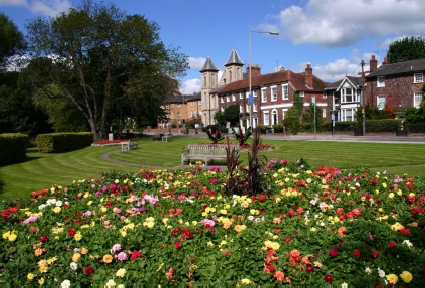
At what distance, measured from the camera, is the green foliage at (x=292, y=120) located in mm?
48953

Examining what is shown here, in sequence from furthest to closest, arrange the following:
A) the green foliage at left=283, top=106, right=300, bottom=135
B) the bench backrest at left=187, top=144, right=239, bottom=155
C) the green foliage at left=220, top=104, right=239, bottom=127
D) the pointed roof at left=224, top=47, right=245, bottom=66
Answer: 1. the pointed roof at left=224, top=47, right=245, bottom=66
2. the green foliage at left=220, top=104, right=239, bottom=127
3. the green foliage at left=283, top=106, right=300, bottom=135
4. the bench backrest at left=187, top=144, right=239, bottom=155

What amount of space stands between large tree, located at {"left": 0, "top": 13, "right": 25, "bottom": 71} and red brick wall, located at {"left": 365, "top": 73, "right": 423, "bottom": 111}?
4427 cm

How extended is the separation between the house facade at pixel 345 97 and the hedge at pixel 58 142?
1314 inches

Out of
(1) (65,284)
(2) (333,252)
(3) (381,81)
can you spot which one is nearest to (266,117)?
(3) (381,81)

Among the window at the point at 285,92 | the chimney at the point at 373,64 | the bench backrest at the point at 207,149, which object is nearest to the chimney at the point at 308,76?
the window at the point at 285,92

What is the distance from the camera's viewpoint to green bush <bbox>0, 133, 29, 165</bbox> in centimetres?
2056

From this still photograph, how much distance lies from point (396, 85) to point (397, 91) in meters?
0.76

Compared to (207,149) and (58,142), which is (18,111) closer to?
(58,142)

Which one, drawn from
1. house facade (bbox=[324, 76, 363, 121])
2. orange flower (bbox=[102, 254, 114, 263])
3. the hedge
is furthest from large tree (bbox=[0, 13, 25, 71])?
orange flower (bbox=[102, 254, 114, 263])

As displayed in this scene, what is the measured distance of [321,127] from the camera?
47406 mm

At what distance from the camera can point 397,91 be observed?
46438 mm

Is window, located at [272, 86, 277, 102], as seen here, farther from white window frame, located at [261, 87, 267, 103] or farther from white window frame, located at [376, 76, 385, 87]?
white window frame, located at [376, 76, 385, 87]

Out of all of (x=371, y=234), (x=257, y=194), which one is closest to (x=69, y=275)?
(x=371, y=234)

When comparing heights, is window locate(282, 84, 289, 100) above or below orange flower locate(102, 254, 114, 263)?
above
